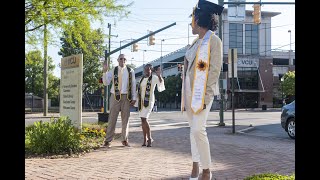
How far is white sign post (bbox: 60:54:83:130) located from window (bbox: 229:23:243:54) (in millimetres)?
51485

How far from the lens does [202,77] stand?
13.4 feet

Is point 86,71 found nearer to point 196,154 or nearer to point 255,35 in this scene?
point 255,35

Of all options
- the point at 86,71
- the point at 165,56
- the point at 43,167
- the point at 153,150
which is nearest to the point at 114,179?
the point at 43,167

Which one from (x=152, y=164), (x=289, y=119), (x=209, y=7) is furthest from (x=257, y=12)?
(x=209, y=7)

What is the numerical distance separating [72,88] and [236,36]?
52.9m

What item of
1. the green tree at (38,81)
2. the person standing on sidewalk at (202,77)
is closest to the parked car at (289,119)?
the person standing on sidewalk at (202,77)

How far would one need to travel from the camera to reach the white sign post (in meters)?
9.94

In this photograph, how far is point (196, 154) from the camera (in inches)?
173

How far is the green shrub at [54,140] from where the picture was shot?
23.3ft

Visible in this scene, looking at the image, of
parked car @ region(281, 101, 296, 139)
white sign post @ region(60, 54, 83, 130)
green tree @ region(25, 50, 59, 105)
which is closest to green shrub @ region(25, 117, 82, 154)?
white sign post @ region(60, 54, 83, 130)

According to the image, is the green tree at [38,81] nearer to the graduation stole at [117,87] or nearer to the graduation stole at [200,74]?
the graduation stole at [117,87]

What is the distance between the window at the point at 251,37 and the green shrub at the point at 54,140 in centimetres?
5629

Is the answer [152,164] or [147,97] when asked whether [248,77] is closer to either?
[147,97]

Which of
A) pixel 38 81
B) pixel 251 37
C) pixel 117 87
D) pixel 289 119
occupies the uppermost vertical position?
pixel 251 37
